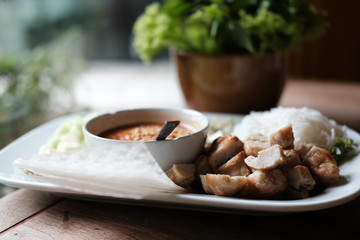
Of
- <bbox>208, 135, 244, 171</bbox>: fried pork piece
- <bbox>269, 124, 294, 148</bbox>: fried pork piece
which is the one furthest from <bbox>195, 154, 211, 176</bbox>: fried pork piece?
<bbox>269, 124, 294, 148</bbox>: fried pork piece

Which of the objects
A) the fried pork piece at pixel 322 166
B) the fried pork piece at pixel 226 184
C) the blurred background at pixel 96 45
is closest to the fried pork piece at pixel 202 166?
the fried pork piece at pixel 226 184

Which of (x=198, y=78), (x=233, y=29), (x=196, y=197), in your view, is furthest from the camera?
(x=198, y=78)

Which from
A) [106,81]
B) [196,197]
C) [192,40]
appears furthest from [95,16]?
[196,197]

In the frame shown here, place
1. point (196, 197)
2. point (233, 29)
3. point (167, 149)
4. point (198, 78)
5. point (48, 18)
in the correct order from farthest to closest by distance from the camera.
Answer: point (48, 18), point (198, 78), point (233, 29), point (167, 149), point (196, 197)

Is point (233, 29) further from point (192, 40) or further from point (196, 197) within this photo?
point (196, 197)

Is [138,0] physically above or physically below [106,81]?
above

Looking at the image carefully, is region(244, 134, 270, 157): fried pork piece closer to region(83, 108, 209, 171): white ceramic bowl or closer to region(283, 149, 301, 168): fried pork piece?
region(283, 149, 301, 168): fried pork piece
